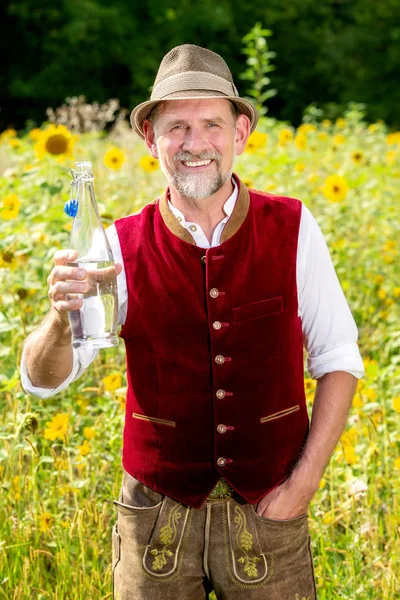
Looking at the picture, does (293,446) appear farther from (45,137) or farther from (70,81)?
(70,81)

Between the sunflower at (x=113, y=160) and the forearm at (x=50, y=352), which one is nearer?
the forearm at (x=50, y=352)

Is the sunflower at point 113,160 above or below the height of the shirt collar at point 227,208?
above

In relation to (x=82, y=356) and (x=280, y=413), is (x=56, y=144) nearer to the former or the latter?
(x=82, y=356)

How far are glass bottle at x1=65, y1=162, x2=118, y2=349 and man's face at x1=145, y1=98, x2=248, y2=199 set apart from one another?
23 centimetres

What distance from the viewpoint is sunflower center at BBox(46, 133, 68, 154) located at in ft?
12.6

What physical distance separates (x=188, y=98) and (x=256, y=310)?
0.47 metres

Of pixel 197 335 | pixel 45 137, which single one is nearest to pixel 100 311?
pixel 197 335

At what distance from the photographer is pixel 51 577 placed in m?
2.33

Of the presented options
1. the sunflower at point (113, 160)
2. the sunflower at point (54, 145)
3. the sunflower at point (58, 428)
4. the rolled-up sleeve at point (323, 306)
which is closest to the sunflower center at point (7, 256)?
the sunflower at point (58, 428)

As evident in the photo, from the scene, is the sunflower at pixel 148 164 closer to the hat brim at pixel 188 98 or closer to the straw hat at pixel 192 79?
the hat brim at pixel 188 98

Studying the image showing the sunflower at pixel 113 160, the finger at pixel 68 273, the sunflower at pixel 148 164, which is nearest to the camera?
the finger at pixel 68 273

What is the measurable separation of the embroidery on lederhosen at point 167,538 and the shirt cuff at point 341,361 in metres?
0.44

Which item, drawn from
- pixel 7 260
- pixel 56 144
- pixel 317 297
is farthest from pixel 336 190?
pixel 317 297

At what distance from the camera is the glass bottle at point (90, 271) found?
1.66 metres
